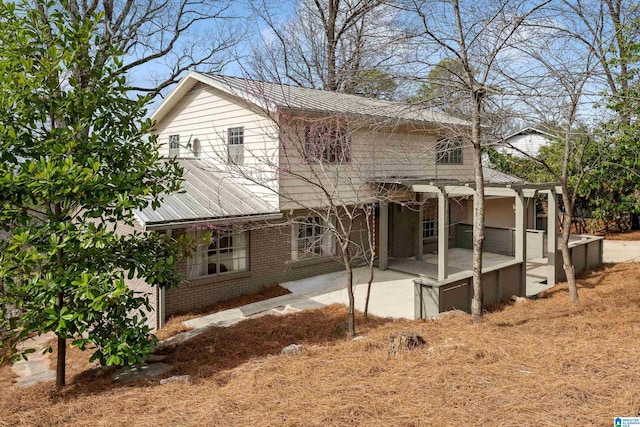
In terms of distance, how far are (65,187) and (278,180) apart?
18.8 ft

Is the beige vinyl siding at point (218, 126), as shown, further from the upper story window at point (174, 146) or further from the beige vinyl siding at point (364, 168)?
the beige vinyl siding at point (364, 168)


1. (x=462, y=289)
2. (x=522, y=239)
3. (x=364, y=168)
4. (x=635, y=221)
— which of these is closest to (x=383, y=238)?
(x=364, y=168)

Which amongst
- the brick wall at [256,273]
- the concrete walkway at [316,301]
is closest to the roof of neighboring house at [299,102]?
the brick wall at [256,273]

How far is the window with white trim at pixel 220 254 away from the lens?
440 inches

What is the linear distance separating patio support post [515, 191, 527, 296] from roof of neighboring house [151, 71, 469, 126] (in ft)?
8.64

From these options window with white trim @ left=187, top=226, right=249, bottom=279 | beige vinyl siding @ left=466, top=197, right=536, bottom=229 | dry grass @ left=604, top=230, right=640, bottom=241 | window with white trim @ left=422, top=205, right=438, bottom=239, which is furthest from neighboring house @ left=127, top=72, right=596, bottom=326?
dry grass @ left=604, top=230, right=640, bottom=241

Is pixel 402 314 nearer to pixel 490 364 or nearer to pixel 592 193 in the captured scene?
pixel 490 364

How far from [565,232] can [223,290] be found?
27.1 ft

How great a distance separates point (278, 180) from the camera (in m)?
11.1

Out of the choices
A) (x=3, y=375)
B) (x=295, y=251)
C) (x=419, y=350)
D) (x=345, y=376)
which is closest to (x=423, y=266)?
(x=295, y=251)

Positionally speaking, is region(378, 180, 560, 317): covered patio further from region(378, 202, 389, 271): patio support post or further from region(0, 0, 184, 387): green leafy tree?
region(0, 0, 184, 387): green leafy tree

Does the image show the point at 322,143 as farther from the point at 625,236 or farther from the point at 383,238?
the point at 625,236

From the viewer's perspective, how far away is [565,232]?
34.1 feet

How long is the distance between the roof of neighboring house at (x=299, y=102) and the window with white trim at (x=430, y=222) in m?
4.54
